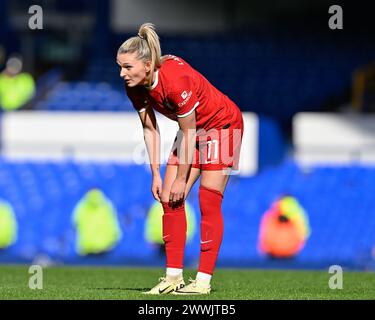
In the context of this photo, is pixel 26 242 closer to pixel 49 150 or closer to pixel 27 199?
pixel 27 199

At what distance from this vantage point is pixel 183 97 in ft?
25.6

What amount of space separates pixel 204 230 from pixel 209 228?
4 cm

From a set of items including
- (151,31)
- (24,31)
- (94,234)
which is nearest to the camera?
(151,31)

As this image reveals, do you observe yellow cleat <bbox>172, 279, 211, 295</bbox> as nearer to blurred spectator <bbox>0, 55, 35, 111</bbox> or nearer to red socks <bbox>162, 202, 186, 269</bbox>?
red socks <bbox>162, 202, 186, 269</bbox>

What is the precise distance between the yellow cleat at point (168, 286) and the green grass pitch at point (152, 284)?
12 cm

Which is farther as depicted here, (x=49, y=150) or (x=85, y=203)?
(x=49, y=150)

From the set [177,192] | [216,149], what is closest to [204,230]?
[177,192]

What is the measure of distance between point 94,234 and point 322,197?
3235 millimetres

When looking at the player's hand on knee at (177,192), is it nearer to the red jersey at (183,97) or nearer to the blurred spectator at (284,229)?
the red jersey at (183,97)

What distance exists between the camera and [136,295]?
26.0 feet

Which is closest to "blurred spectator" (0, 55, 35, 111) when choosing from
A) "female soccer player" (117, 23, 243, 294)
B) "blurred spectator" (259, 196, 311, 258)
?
"blurred spectator" (259, 196, 311, 258)

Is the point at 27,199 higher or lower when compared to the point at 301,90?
lower
